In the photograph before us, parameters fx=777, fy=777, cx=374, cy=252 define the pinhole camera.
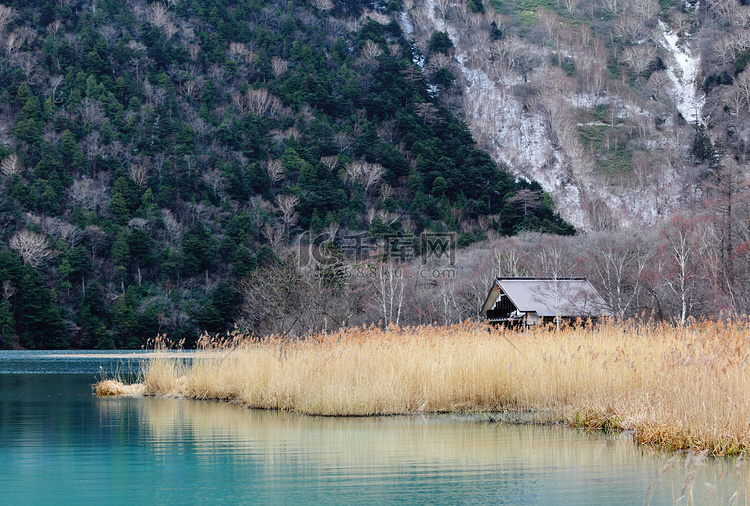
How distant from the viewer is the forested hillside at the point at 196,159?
236 ft

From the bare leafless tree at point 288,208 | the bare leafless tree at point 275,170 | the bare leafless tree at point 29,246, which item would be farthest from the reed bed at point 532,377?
the bare leafless tree at point 275,170

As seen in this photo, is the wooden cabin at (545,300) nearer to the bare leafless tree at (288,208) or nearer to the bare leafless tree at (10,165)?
the bare leafless tree at (288,208)

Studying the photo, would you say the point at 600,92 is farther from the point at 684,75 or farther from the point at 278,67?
the point at 278,67

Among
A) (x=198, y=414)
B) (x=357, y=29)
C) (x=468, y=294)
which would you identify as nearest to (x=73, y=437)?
(x=198, y=414)

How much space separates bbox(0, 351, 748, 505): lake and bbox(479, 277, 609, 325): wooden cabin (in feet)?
68.0

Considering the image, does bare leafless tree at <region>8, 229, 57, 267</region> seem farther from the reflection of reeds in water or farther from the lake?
the reflection of reeds in water

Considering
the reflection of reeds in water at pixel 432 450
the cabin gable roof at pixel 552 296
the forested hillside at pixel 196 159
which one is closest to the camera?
the reflection of reeds in water at pixel 432 450

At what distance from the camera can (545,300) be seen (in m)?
33.9

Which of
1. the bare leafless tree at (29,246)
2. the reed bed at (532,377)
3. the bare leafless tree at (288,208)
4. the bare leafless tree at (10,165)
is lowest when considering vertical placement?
the reed bed at (532,377)

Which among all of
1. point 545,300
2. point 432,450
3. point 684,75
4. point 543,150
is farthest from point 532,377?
point 684,75

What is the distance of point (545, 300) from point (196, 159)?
65.5 meters

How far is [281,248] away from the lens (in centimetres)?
7869

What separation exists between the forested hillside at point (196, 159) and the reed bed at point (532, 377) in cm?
5557

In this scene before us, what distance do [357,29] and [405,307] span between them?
286 ft
